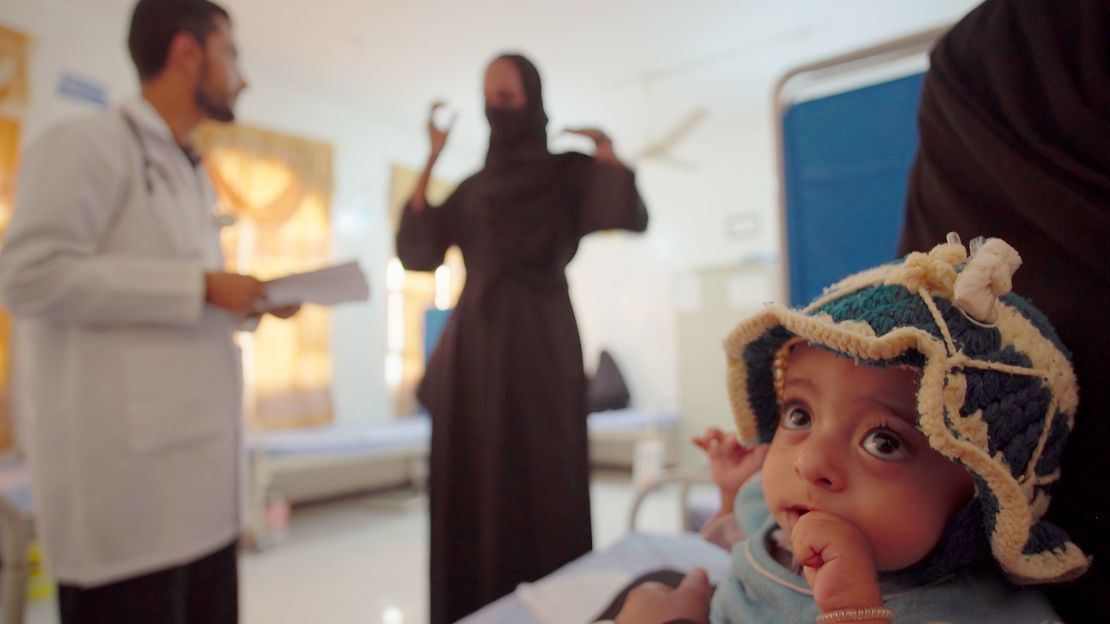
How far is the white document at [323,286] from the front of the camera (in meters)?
1.17

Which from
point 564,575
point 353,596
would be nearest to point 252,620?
point 353,596

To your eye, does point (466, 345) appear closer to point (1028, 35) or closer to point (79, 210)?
point (79, 210)

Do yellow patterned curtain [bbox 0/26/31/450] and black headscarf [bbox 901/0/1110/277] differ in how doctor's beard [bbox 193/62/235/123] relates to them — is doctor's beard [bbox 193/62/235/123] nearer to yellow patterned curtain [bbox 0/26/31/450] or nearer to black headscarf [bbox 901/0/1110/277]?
Result: black headscarf [bbox 901/0/1110/277]

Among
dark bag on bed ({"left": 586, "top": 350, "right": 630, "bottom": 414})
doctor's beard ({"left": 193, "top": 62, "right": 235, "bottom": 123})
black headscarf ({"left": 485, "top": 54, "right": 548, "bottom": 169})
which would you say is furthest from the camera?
dark bag on bed ({"left": 586, "top": 350, "right": 630, "bottom": 414})

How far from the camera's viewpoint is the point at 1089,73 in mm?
695

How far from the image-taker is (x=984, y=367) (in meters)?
0.53

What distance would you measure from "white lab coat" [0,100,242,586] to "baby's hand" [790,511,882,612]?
1.07m

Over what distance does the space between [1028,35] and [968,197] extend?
0.67 feet

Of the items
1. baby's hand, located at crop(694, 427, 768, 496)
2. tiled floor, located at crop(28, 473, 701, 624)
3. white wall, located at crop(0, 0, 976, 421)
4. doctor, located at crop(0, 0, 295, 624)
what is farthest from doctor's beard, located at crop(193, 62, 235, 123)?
white wall, located at crop(0, 0, 976, 421)

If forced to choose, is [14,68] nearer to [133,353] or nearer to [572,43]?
[572,43]

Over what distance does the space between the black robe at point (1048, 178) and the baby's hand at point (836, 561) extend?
0.27 metres

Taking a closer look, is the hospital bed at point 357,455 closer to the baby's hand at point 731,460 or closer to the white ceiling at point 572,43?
the baby's hand at point 731,460

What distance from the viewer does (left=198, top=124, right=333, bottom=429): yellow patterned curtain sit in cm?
392

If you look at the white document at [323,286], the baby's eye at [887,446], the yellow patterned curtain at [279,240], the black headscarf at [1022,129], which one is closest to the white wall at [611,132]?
the yellow patterned curtain at [279,240]
